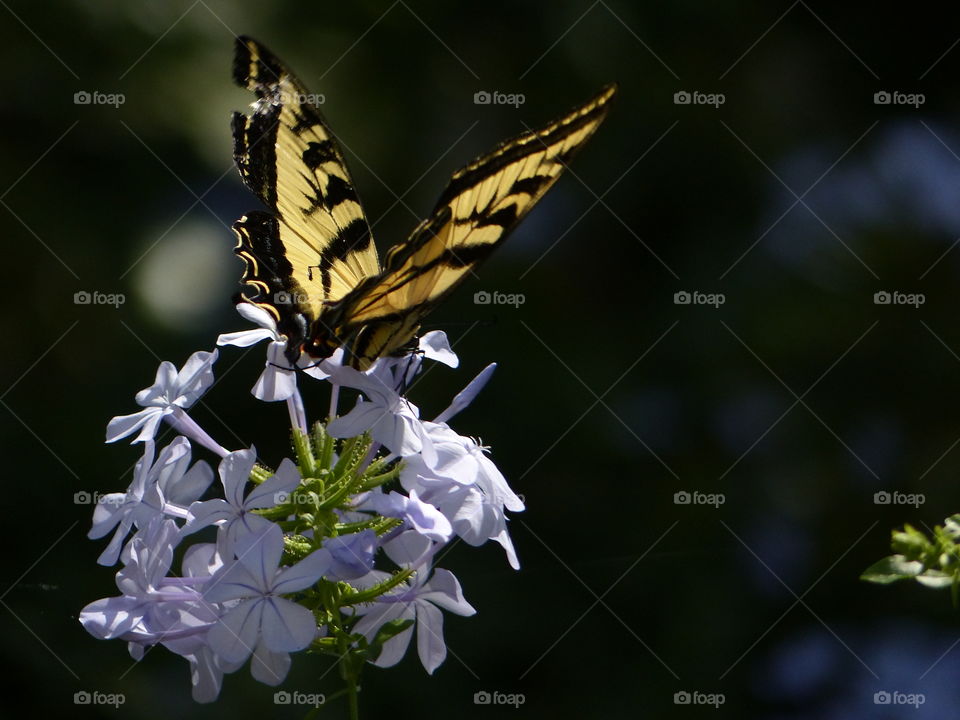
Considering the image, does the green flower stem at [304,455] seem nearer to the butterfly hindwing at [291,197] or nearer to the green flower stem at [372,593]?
the green flower stem at [372,593]

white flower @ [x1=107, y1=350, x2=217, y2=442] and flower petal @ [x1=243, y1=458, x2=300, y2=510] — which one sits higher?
white flower @ [x1=107, y1=350, x2=217, y2=442]

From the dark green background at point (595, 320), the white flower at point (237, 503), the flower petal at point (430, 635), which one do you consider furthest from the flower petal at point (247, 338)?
the dark green background at point (595, 320)

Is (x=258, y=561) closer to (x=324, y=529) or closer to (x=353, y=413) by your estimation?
(x=324, y=529)

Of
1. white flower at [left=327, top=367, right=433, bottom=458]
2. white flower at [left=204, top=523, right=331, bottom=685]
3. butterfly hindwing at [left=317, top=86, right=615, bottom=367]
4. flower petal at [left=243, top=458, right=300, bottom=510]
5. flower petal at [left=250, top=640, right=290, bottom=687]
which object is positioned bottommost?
flower petal at [left=250, top=640, right=290, bottom=687]

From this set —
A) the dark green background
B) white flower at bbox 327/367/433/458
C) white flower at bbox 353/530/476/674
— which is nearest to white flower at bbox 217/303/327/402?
white flower at bbox 327/367/433/458

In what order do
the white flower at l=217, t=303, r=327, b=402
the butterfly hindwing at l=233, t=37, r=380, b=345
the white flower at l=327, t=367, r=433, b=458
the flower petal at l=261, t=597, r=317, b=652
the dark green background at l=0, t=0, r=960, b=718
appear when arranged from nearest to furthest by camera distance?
the flower petal at l=261, t=597, r=317, b=652, the white flower at l=327, t=367, r=433, b=458, the white flower at l=217, t=303, r=327, b=402, the butterfly hindwing at l=233, t=37, r=380, b=345, the dark green background at l=0, t=0, r=960, b=718

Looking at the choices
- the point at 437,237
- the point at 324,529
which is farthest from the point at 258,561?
the point at 437,237

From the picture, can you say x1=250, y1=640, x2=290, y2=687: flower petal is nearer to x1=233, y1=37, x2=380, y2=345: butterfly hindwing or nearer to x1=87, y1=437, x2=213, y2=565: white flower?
x1=87, y1=437, x2=213, y2=565: white flower
